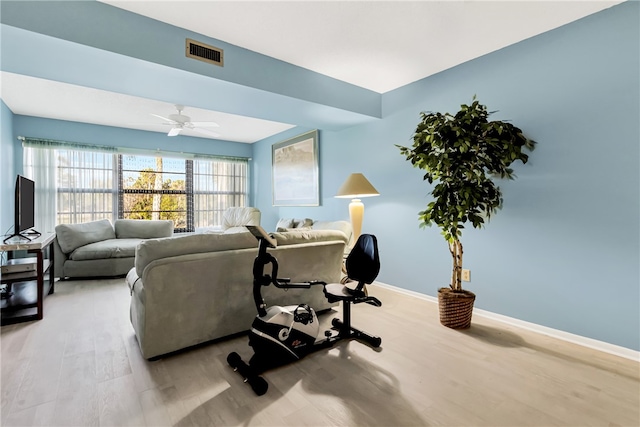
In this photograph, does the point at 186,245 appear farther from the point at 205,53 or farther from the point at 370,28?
the point at 370,28

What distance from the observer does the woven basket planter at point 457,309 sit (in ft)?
8.54

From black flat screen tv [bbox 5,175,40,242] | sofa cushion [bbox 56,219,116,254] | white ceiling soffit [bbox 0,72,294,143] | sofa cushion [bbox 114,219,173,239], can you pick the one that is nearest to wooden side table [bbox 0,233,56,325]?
black flat screen tv [bbox 5,175,40,242]

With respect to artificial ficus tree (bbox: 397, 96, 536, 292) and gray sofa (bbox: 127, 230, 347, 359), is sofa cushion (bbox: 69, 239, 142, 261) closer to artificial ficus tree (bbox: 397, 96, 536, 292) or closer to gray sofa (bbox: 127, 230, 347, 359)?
gray sofa (bbox: 127, 230, 347, 359)

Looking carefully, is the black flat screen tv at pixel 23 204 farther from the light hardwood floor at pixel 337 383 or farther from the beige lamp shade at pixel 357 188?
the beige lamp shade at pixel 357 188

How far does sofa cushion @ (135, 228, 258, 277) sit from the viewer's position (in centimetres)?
203

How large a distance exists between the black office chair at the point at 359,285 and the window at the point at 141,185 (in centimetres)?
525

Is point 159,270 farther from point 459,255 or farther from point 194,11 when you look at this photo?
point 459,255

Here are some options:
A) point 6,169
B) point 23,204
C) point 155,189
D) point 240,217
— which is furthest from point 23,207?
point 240,217

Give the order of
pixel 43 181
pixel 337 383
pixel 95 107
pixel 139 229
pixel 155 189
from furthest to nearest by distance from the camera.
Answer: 1. pixel 155 189
2. pixel 139 229
3. pixel 43 181
4. pixel 95 107
5. pixel 337 383

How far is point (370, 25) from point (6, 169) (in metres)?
5.30

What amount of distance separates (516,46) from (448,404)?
2973 mm

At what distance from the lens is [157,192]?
630 cm

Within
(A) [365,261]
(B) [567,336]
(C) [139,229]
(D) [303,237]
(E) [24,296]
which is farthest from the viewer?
(C) [139,229]

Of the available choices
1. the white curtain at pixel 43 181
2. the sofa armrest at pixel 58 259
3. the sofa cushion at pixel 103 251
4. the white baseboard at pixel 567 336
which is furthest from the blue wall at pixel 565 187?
the white curtain at pixel 43 181
